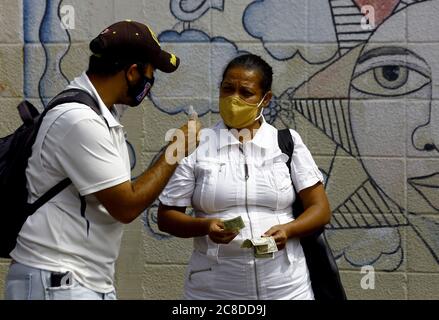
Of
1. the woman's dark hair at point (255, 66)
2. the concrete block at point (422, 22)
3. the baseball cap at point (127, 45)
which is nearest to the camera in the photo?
the baseball cap at point (127, 45)

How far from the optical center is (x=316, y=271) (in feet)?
12.6

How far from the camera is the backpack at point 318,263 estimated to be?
12.5 ft

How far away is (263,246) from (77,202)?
87 centimetres

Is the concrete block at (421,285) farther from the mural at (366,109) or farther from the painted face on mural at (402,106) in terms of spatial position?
the painted face on mural at (402,106)

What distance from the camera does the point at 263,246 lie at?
356cm

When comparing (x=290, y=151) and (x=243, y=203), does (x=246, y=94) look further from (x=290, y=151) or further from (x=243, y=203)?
(x=243, y=203)

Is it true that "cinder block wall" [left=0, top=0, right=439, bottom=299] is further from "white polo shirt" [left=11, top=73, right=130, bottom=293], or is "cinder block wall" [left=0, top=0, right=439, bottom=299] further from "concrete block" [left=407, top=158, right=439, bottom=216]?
"white polo shirt" [left=11, top=73, right=130, bottom=293]

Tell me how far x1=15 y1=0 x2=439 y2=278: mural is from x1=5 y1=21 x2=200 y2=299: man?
7.11 feet

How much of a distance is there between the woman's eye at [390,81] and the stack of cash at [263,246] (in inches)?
74.2

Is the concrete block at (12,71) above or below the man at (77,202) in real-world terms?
above

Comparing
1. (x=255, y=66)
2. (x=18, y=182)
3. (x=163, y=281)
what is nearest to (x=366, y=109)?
(x=255, y=66)

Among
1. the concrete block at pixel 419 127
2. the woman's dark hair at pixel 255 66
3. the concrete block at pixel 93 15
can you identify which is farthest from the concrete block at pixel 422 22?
the concrete block at pixel 93 15
